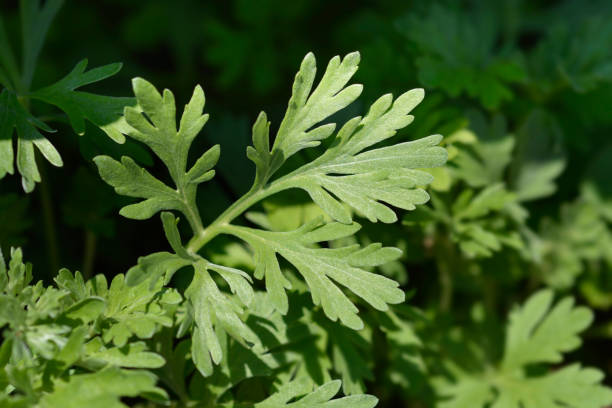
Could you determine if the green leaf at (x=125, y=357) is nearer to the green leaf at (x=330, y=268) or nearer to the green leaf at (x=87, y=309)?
the green leaf at (x=87, y=309)

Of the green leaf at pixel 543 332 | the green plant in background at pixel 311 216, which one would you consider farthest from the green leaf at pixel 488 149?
the green leaf at pixel 543 332

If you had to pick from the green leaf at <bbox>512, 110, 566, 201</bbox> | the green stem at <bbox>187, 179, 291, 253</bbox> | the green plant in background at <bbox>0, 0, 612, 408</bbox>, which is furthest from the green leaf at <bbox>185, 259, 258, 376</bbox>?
the green leaf at <bbox>512, 110, 566, 201</bbox>

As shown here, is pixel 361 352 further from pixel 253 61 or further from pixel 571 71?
pixel 253 61

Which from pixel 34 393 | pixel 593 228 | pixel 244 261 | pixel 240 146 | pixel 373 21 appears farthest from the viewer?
pixel 373 21

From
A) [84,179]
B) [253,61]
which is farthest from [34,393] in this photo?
[253,61]

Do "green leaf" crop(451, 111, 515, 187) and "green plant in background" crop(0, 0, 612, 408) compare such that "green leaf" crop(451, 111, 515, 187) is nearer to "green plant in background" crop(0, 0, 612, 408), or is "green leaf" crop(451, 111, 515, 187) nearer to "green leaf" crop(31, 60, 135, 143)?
"green plant in background" crop(0, 0, 612, 408)
